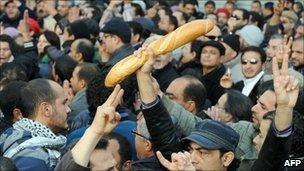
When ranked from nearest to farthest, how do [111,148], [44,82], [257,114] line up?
[111,148] < [44,82] < [257,114]

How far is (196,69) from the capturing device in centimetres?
841

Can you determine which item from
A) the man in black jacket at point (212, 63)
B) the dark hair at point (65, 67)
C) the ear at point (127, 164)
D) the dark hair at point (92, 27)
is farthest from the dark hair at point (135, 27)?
the ear at point (127, 164)

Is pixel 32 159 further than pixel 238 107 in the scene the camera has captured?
No

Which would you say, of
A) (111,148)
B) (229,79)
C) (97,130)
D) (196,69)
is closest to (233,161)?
(111,148)

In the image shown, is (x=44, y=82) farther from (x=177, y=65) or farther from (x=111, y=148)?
(x=177, y=65)

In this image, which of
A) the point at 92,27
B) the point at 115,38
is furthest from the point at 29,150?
the point at 92,27

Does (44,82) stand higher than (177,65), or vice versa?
(44,82)

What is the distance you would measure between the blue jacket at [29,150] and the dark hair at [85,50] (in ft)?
12.9

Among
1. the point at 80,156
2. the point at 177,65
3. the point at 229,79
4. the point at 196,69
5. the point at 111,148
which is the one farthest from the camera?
the point at 177,65

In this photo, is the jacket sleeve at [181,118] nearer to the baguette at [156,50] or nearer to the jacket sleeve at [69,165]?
the baguette at [156,50]

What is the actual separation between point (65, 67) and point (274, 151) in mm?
4010

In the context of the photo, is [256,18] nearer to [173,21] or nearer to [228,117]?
[173,21]

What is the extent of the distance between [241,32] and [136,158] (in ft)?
16.5

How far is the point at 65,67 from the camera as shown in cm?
764
